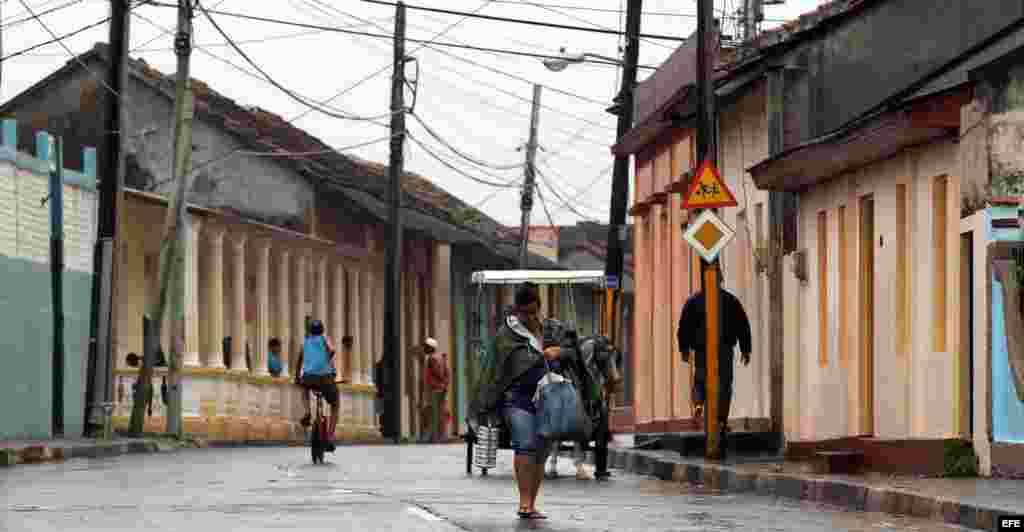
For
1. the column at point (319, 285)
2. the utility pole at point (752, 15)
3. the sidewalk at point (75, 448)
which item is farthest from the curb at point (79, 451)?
the column at point (319, 285)

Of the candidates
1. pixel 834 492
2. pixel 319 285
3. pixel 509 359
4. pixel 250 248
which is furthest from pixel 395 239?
pixel 509 359

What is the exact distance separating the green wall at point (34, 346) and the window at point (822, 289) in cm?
1292

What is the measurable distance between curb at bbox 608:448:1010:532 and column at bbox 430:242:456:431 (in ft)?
108

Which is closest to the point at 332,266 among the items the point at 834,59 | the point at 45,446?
the point at 45,446

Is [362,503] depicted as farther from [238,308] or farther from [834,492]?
[238,308]

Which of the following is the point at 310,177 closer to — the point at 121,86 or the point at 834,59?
the point at 121,86

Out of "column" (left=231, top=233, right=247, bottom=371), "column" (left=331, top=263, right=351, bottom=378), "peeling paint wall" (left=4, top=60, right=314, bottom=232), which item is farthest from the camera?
"column" (left=331, top=263, right=351, bottom=378)

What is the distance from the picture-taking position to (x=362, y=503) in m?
17.8

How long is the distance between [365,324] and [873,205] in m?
31.3

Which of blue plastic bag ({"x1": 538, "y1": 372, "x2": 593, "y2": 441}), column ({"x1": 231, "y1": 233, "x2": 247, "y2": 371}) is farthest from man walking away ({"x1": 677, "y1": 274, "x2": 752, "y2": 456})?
column ({"x1": 231, "y1": 233, "x2": 247, "y2": 371})

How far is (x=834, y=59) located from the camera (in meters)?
28.7

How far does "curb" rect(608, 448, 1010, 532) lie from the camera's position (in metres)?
16.8

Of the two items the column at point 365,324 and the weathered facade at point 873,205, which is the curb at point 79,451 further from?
A: the column at point 365,324

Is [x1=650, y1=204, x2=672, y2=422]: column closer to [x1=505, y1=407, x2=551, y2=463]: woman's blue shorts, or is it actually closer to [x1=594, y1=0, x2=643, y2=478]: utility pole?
[x1=594, y1=0, x2=643, y2=478]: utility pole
